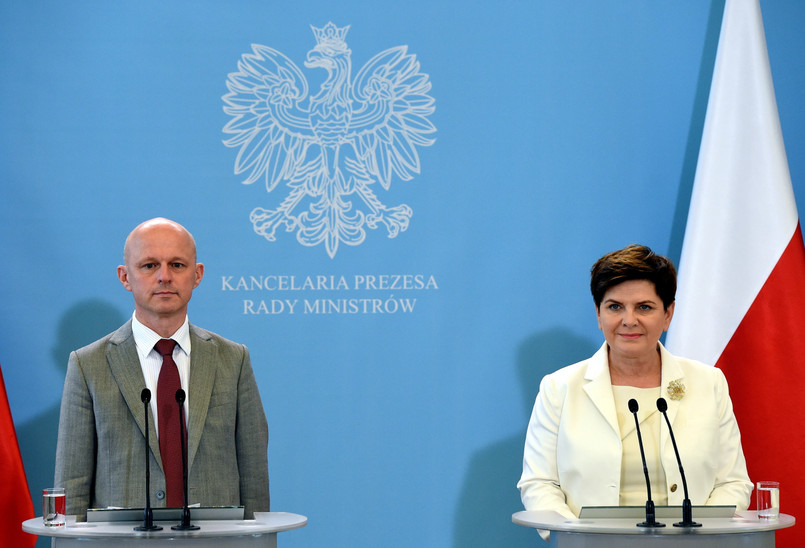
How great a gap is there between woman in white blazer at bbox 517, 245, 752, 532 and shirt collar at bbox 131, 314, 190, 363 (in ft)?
3.73

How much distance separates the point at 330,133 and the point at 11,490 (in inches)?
74.6

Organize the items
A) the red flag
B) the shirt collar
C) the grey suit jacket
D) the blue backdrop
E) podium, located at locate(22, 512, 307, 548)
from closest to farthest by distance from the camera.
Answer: podium, located at locate(22, 512, 307, 548)
the grey suit jacket
the shirt collar
the red flag
the blue backdrop

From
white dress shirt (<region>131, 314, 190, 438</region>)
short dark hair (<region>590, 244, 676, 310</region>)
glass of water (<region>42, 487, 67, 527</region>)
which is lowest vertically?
→ glass of water (<region>42, 487, 67, 527</region>)

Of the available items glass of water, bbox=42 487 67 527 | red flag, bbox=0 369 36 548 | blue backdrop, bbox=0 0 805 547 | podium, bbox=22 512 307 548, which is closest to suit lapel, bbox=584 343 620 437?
blue backdrop, bbox=0 0 805 547

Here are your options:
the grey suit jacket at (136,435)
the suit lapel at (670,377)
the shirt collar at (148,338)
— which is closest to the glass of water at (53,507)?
the grey suit jacket at (136,435)

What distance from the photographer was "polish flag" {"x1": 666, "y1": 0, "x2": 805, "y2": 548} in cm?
353

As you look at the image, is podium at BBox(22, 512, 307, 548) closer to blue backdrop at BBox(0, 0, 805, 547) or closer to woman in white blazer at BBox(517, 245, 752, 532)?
woman in white blazer at BBox(517, 245, 752, 532)

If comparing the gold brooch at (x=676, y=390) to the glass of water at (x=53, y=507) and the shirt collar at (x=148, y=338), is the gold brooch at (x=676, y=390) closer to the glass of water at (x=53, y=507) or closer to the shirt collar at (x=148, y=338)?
the shirt collar at (x=148, y=338)

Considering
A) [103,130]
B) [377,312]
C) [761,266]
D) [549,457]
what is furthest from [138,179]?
[761,266]

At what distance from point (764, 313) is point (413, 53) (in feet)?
5.91

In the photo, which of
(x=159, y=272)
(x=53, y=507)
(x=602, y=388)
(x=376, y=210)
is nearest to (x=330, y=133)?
(x=376, y=210)

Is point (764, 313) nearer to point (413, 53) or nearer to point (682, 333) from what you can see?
point (682, 333)

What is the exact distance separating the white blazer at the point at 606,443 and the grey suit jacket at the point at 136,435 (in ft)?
2.90

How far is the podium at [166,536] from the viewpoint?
6.82 ft
